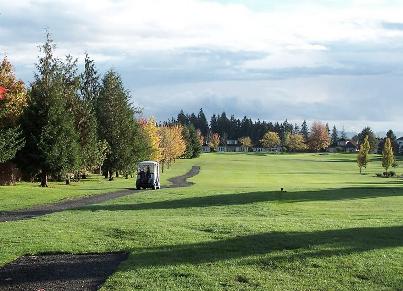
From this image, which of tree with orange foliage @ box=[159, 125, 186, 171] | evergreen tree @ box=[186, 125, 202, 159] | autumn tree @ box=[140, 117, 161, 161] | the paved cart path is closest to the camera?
the paved cart path

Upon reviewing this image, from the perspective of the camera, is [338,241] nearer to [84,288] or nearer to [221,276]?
[221,276]

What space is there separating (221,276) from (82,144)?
48075 mm

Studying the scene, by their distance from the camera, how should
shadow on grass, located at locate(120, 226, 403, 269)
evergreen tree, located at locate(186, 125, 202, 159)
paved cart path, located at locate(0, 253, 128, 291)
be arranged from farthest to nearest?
evergreen tree, located at locate(186, 125, 202, 159), shadow on grass, located at locate(120, 226, 403, 269), paved cart path, located at locate(0, 253, 128, 291)

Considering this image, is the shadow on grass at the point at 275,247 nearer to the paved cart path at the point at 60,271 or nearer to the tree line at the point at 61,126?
the paved cart path at the point at 60,271

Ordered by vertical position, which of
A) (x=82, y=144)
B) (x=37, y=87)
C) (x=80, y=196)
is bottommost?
(x=80, y=196)

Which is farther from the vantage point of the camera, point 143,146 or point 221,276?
point 143,146

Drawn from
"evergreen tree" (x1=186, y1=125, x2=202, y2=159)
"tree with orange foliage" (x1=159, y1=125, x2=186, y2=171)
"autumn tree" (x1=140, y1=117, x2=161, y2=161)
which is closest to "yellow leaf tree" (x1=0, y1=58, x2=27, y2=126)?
"autumn tree" (x1=140, y1=117, x2=161, y2=161)

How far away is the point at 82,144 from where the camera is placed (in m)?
56.6

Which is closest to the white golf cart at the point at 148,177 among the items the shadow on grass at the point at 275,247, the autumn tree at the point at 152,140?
the autumn tree at the point at 152,140

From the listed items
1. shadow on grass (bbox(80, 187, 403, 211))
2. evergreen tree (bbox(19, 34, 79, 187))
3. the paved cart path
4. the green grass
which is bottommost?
shadow on grass (bbox(80, 187, 403, 211))

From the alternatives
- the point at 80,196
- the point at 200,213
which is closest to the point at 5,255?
the point at 200,213

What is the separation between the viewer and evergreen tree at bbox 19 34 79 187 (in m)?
45.3

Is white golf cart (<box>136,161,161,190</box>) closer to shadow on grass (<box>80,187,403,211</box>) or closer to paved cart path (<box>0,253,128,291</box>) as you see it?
shadow on grass (<box>80,187,403,211</box>)

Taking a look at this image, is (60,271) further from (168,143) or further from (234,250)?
Result: (168,143)
